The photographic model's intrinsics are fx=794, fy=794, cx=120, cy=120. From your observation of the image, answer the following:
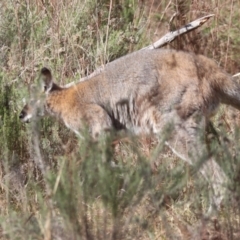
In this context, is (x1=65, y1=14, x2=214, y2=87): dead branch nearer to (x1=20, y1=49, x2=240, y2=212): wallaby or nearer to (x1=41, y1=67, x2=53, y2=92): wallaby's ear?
(x1=41, y1=67, x2=53, y2=92): wallaby's ear

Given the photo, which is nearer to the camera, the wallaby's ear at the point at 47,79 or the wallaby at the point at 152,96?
the wallaby at the point at 152,96

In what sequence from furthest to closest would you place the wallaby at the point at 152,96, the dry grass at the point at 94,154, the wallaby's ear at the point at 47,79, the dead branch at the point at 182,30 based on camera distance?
the dead branch at the point at 182,30, the wallaby's ear at the point at 47,79, the wallaby at the point at 152,96, the dry grass at the point at 94,154

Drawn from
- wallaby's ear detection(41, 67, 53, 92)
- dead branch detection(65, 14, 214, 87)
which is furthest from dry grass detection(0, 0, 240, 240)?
dead branch detection(65, 14, 214, 87)

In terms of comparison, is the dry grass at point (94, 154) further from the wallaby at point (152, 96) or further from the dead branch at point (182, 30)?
the dead branch at point (182, 30)

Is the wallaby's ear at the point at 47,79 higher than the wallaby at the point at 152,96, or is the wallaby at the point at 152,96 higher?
the wallaby's ear at the point at 47,79

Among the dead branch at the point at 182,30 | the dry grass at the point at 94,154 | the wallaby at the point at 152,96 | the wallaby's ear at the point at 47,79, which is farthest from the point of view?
the dead branch at the point at 182,30

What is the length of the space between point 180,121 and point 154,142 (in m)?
0.89

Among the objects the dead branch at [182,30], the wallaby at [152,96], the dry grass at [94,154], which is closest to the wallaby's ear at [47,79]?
the wallaby at [152,96]

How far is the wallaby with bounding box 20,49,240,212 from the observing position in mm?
5559

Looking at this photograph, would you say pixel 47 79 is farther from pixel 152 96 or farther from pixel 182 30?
pixel 182 30

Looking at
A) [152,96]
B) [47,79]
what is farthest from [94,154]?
[47,79]

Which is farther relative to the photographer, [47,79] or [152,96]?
[47,79]

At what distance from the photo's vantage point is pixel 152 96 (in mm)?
5770

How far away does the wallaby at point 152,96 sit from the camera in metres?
5.56
